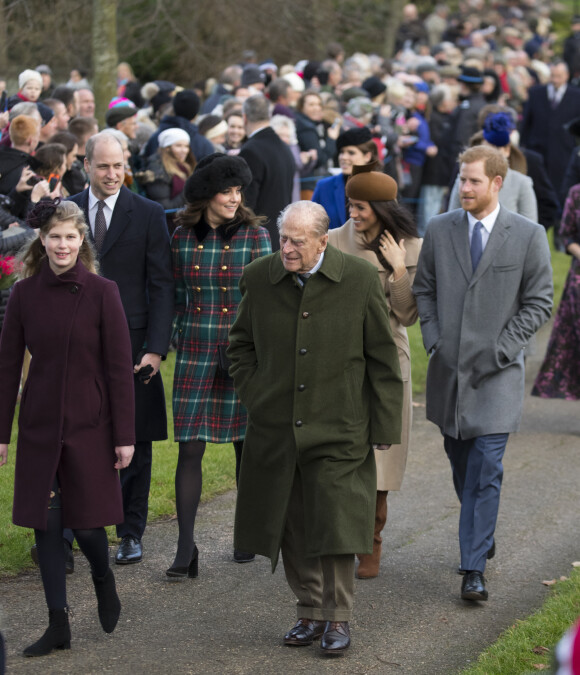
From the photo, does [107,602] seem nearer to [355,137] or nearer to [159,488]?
[159,488]

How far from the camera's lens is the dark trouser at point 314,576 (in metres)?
5.28

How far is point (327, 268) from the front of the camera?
5.30 m

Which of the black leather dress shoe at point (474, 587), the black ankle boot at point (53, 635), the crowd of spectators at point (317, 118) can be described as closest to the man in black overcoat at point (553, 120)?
the crowd of spectators at point (317, 118)

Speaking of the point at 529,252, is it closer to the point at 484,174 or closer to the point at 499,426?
the point at 484,174

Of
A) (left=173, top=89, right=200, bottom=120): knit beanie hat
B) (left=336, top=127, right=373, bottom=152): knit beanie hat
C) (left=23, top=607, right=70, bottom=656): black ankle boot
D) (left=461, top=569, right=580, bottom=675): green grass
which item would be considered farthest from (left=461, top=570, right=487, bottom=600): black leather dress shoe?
(left=173, top=89, right=200, bottom=120): knit beanie hat

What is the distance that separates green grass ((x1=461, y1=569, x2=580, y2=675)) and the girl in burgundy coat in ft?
5.21

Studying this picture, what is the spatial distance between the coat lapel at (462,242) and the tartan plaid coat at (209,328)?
3.25 ft

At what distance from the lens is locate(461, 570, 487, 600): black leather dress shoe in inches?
231

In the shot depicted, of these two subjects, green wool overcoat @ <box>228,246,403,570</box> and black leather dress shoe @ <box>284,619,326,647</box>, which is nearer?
green wool overcoat @ <box>228,246,403,570</box>

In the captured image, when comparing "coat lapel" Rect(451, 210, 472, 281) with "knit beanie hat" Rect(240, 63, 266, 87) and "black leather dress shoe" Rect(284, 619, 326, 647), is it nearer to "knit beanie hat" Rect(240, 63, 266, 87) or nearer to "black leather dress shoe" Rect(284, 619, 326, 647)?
"black leather dress shoe" Rect(284, 619, 326, 647)

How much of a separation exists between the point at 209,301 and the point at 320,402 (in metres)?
1.43

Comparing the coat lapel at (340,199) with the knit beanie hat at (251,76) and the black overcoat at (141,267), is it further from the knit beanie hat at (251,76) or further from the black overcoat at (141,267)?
the knit beanie hat at (251,76)

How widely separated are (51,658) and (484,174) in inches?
120

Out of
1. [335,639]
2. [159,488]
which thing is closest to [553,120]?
[159,488]
